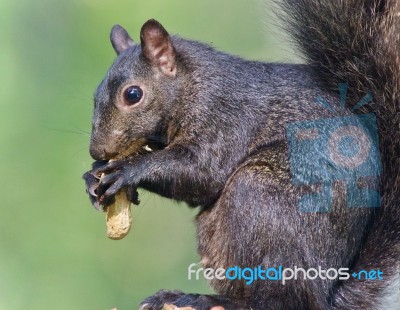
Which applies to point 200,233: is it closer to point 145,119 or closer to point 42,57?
point 145,119

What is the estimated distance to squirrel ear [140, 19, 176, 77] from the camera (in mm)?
4336

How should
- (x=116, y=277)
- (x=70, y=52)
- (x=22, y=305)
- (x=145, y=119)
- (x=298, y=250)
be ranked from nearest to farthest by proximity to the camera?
1. (x=298, y=250)
2. (x=145, y=119)
3. (x=22, y=305)
4. (x=116, y=277)
5. (x=70, y=52)

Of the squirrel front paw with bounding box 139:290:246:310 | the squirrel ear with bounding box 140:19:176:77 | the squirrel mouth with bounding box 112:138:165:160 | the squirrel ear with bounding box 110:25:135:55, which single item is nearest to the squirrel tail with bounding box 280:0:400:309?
the squirrel front paw with bounding box 139:290:246:310

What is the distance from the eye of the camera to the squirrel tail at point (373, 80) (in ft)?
13.4

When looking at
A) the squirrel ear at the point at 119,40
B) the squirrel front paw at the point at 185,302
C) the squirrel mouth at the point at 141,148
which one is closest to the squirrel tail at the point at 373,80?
the squirrel front paw at the point at 185,302

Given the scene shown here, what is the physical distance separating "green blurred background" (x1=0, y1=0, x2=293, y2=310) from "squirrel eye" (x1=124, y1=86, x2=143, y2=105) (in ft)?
2.99

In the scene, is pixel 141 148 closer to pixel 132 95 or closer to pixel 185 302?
pixel 132 95

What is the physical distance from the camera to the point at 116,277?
5.62m

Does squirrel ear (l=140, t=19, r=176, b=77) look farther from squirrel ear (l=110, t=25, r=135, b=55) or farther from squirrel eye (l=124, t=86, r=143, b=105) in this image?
squirrel ear (l=110, t=25, r=135, b=55)

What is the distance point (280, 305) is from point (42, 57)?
2.75 meters

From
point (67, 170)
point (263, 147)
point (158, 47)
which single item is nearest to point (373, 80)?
point (263, 147)

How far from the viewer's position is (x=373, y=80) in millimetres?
4113

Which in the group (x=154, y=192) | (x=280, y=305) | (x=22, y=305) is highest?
(x=154, y=192)

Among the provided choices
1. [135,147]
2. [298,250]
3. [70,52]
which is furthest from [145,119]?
[70,52]
